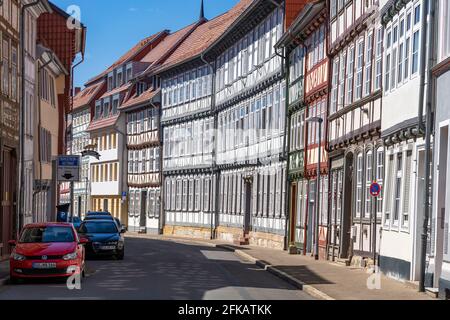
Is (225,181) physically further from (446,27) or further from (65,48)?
(446,27)

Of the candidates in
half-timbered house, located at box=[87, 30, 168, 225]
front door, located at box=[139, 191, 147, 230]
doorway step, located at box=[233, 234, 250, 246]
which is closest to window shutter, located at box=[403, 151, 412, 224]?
doorway step, located at box=[233, 234, 250, 246]

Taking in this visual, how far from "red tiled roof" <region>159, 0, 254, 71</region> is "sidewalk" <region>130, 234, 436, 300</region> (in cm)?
3357

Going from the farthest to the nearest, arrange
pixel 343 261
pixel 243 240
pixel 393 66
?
pixel 243 240 → pixel 343 261 → pixel 393 66

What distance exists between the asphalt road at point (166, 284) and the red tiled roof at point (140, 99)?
144 feet

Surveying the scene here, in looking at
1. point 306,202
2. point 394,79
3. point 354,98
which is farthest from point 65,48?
point 394,79

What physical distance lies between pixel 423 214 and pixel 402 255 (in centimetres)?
356

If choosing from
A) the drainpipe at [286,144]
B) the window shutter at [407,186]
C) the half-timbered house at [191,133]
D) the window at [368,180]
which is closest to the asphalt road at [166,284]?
the window shutter at [407,186]

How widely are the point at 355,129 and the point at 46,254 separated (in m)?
12.8

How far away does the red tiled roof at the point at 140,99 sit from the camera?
3262 inches

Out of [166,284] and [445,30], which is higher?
[445,30]

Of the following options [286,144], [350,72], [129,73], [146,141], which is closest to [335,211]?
[350,72]

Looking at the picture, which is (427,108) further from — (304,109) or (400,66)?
(304,109)

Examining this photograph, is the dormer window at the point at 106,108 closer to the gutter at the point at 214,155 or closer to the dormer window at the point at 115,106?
the dormer window at the point at 115,106

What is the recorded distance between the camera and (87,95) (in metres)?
105
